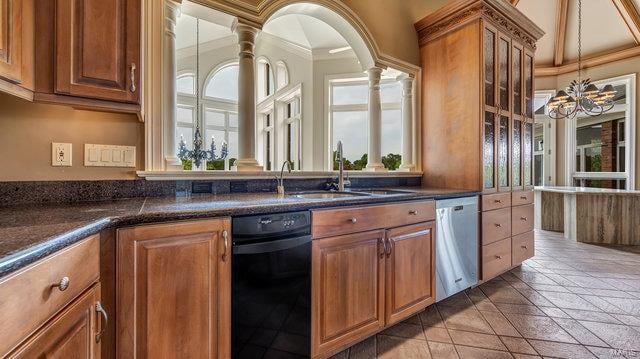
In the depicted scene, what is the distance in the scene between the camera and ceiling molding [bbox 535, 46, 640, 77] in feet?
16.0

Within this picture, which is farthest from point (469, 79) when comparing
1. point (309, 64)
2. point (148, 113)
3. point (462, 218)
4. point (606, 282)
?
point (309, 64)

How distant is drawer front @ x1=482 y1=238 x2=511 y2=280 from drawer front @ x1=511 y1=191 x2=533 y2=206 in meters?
0.39

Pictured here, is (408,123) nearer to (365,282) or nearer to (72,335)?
(365,282)

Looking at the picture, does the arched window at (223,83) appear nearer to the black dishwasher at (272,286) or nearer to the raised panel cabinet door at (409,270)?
the raised panel cabinet door at (409,270)

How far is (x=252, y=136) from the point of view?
214cm

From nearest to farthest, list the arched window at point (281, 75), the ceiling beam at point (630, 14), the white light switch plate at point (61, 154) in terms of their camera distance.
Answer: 1. the white light switch plate at point (61, 154)
2. the ceiling beam at point (630, 14)
3. the arched window at point (281, 75)

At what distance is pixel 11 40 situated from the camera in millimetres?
1047

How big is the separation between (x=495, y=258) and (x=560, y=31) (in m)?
5.06

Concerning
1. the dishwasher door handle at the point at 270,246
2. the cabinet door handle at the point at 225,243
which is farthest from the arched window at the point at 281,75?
the cabinet door handle at the point at 225,243

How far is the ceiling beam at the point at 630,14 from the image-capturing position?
450cm

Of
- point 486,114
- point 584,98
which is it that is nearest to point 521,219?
point 486,114

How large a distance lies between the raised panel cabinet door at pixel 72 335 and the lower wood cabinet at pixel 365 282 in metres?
0.87

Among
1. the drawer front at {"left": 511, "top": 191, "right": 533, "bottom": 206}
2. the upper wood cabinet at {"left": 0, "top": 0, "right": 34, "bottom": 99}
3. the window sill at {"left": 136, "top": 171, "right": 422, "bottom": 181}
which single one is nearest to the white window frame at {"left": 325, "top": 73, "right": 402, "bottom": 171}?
the window sill at {"left": 136, "top": 171, "right": 422, "bottom": 181}

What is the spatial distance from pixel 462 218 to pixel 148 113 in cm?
233
